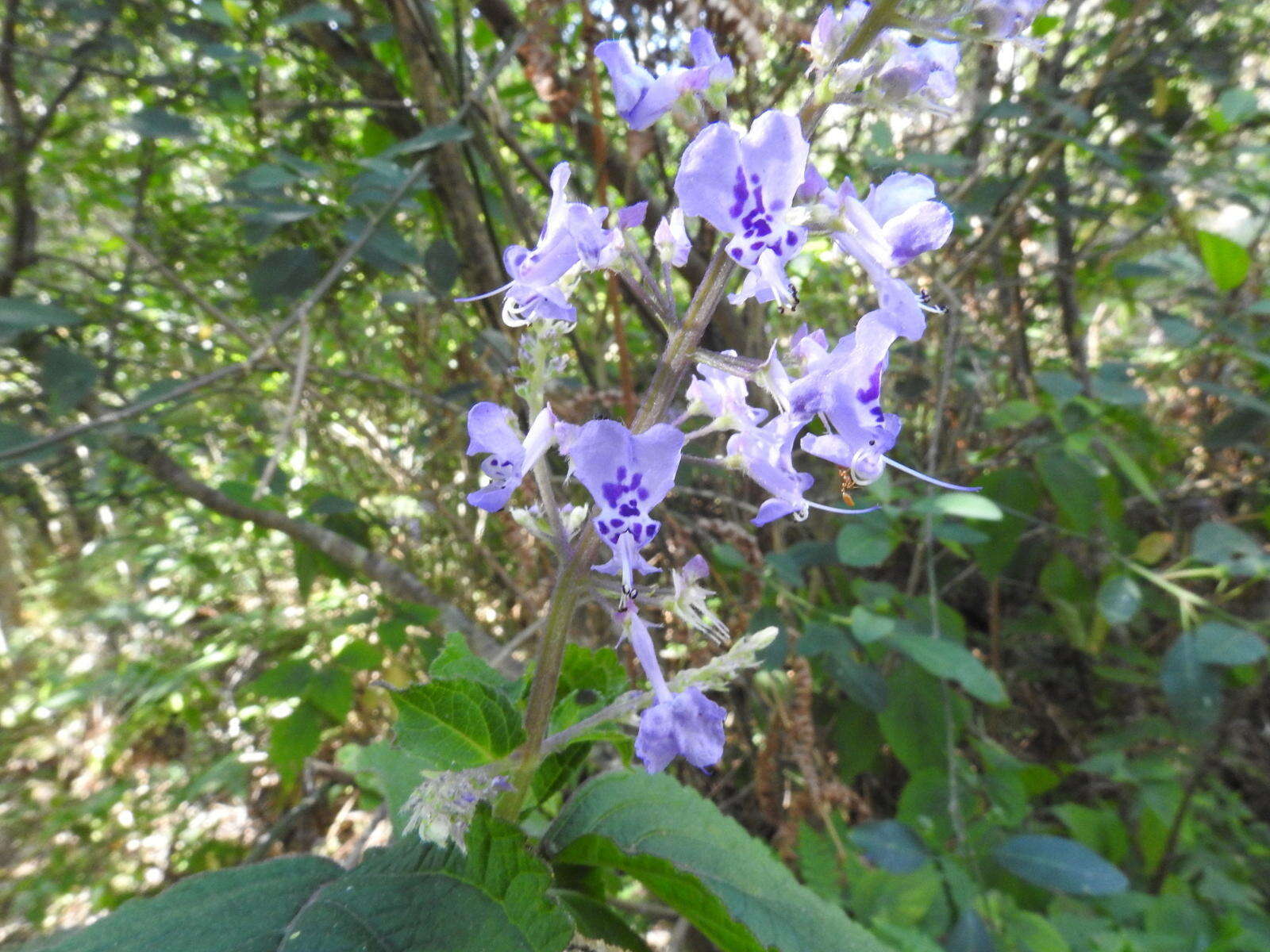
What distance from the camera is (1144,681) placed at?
238 centimetres

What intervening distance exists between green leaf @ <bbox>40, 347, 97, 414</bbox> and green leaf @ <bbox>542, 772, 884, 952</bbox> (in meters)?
1.68

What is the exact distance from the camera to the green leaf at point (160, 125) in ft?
5.99

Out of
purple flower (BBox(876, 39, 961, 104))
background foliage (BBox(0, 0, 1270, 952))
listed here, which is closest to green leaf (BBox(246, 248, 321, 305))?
background foliage (BBox(0, 0, 1270, 952))

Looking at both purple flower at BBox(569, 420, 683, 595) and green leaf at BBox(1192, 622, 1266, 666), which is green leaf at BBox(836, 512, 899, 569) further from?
purple flower at BBox(569, 420, 683, 595)

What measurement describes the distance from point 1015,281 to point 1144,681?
1308mm

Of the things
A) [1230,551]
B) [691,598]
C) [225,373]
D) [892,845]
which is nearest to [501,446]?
[691,598]

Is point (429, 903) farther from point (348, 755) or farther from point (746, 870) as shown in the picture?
point (348, 755)

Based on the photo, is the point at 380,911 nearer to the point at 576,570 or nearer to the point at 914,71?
the point at 576,570

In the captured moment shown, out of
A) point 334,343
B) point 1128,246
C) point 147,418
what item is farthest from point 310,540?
point 1128,246

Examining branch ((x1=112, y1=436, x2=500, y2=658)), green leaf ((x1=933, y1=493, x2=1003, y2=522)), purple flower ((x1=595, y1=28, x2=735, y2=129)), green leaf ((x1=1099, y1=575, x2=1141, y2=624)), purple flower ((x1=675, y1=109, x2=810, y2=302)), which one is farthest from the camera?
branch ((x1=112, y1=436, x2=500, y2=658))

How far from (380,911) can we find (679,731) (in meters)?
0.34

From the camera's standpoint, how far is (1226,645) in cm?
186

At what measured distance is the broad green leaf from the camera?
1.58 meters

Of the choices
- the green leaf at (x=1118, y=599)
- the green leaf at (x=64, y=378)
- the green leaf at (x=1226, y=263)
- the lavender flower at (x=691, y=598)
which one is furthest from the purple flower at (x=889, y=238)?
the green leaf at (x=1226, y=263)
